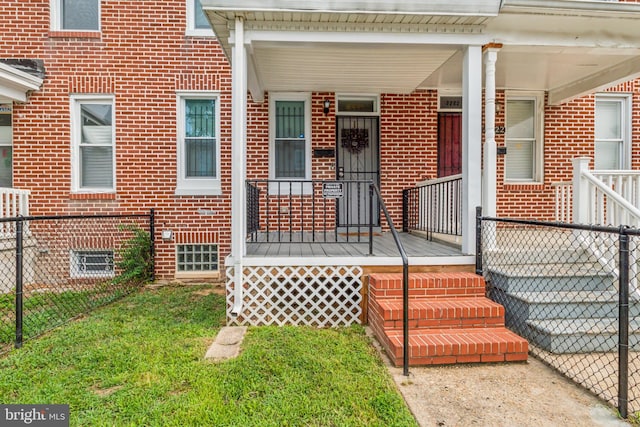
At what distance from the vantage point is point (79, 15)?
664 centimetres

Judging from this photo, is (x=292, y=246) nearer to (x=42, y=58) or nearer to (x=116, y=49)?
(x=116, y=49)

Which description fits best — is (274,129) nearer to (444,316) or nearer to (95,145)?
(95,145)

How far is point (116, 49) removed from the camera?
6.52m

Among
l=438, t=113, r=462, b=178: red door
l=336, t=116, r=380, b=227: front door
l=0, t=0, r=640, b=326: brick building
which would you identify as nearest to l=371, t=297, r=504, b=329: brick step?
l=0, t=0, r=640, b=326: brick building

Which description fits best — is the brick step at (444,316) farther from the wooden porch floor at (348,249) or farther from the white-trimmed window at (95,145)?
the white-trimmed window at (95,145)

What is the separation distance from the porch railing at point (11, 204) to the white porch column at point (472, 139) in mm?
6538

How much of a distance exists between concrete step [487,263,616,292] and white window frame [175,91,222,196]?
4593 mm

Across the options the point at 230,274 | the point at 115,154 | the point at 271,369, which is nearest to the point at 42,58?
the point at 115,154

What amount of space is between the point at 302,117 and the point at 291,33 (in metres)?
2.64

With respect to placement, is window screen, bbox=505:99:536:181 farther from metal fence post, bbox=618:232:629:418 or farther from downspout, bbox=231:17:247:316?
downspout, bbox=231:17:247:316

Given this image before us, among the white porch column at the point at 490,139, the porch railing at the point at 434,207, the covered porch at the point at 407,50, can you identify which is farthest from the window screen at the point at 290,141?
the white porch column at the point at 490,139

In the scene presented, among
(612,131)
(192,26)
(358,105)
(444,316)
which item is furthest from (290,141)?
(612,131)

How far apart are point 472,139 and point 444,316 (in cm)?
208

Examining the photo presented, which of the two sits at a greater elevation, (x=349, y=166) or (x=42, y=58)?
(x=42, y=58)
